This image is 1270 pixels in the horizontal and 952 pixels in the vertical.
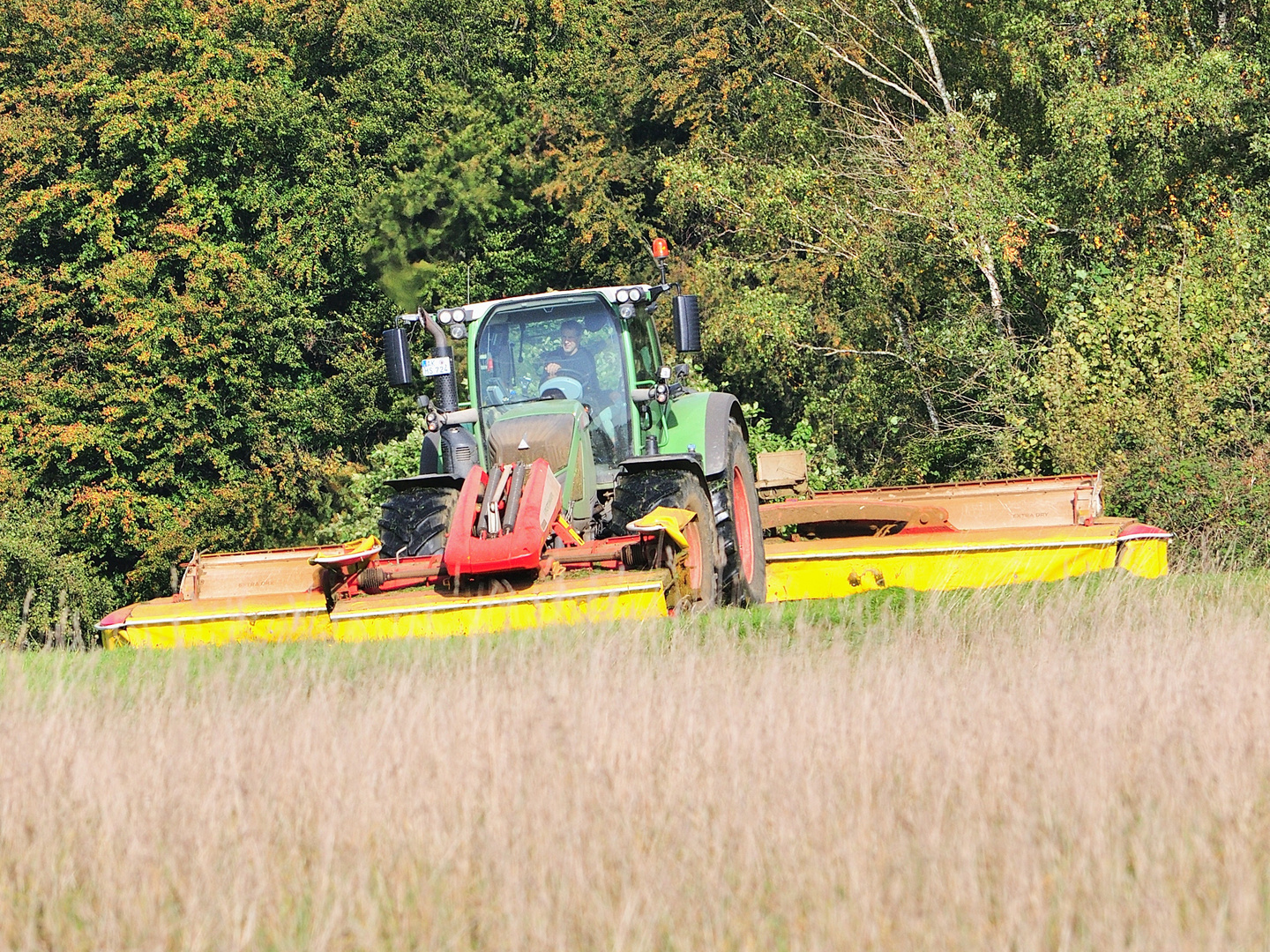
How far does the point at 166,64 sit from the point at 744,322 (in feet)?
44.5

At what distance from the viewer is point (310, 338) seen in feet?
93.1

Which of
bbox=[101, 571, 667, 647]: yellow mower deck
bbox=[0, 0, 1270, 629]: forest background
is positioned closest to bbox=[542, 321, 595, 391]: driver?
bbox=[101, 571, 667, 647]: yellow mower deck

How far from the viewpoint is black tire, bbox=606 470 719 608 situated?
9.00 m

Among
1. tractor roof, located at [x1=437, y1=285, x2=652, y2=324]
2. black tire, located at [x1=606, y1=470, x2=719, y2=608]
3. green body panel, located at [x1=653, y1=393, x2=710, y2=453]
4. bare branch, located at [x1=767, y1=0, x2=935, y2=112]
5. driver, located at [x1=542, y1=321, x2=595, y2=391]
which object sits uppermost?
bare branch, located at [x1=767, y1=0, x2=935, y2=112]

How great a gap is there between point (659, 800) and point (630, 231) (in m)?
24.3

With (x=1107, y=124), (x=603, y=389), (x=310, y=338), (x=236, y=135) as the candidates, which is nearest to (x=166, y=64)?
(x=236, y=135)

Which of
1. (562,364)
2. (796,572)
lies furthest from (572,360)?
(796,572)

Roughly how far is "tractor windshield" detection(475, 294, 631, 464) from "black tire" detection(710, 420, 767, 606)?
0.77 m

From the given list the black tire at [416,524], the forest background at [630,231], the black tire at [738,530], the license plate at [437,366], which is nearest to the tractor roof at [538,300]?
the license plate at [437,366]

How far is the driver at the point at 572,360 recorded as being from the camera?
33.3 ft

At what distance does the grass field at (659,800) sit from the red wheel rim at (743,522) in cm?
364

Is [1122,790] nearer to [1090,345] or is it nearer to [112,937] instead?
[112,937]

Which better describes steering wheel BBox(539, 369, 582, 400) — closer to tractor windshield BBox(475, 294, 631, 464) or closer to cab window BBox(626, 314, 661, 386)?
tractor windshield BBox(475, 294, 631, 464)

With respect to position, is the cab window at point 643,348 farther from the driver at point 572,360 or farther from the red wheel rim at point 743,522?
the red wheel rim at point 743,522
